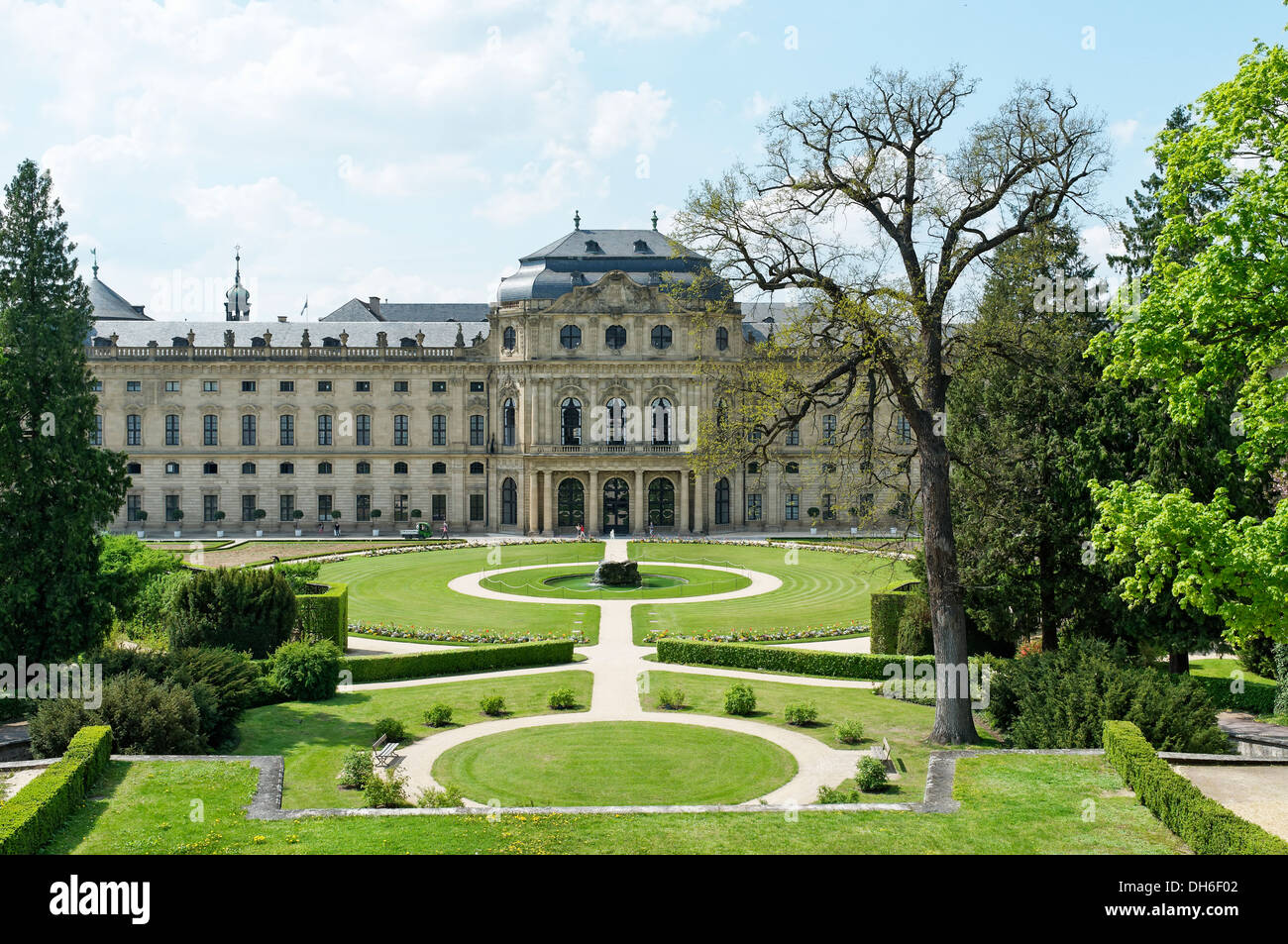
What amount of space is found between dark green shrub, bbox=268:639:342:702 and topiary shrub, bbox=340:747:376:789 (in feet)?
25.8

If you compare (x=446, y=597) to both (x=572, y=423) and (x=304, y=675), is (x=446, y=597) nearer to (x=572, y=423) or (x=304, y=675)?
(x=304, y=675)

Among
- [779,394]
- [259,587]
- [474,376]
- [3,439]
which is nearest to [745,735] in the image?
[779,394]

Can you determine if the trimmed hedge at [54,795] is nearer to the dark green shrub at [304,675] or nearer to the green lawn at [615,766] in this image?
the green lawn at [615,766]

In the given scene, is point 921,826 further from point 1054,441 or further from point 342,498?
point 342,498

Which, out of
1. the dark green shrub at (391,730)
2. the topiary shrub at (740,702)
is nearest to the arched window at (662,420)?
the topiary shrub at (740,702)

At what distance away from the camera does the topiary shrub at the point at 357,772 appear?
1881 centimetres

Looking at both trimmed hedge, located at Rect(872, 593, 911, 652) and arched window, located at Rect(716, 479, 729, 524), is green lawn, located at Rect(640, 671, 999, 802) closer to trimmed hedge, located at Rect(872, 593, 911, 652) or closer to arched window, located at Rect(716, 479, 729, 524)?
trimmed hedge, located at Rect(872, 593, 911, 652)

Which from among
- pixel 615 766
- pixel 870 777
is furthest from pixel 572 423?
pixel 870 777

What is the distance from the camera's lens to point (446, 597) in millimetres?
42531

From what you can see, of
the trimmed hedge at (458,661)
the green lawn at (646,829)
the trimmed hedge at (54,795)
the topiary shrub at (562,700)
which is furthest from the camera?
the trimmed hedge at (458,661)

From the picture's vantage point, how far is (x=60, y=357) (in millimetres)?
24609

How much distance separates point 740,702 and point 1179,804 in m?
11.8

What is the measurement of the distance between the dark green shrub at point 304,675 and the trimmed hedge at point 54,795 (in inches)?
305
